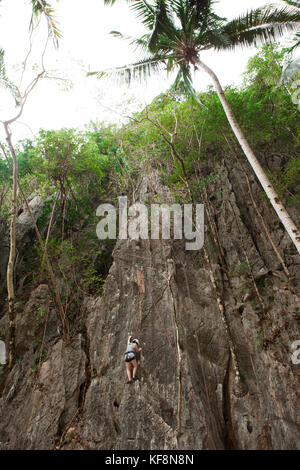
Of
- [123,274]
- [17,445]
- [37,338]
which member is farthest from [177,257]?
[17,445]

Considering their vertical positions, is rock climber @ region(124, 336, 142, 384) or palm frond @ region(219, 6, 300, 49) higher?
palm frond @ region(219, 6, 300, 49)

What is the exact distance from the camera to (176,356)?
7121 mm

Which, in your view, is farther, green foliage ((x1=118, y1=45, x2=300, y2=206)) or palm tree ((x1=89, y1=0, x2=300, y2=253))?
green foliage ((x1=118, y1=45, x2=300, y2=206))

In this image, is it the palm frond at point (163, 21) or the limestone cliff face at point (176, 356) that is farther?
the palm frond at point (163, 21)

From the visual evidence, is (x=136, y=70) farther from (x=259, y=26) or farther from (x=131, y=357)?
(x=131, y=357)

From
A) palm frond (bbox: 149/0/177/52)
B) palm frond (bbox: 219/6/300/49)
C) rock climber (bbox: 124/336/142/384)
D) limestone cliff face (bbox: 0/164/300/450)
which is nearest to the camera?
limestone cliff face (bbox: 0/164/300/450)

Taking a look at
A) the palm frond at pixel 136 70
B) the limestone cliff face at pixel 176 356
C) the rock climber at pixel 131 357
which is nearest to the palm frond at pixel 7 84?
the palm frond at pixel 136 70

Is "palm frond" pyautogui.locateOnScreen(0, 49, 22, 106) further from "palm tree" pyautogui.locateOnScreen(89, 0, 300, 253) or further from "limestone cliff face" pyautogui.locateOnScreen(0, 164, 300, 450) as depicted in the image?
"limestone cliff face" pyautogui.locateOnScreen(0, 164, 300, 450)

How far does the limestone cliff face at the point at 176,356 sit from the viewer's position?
6098mm

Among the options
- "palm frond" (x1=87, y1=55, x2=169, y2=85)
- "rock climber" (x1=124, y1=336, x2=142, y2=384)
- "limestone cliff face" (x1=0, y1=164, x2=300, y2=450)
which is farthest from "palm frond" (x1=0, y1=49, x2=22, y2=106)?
"rock climber" (x1=124, y1=336, x2=142, y2=384)

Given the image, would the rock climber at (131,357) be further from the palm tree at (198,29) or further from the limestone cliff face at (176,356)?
the palm tree at (198,29)

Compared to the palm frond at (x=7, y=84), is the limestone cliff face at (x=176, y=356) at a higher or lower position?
lower

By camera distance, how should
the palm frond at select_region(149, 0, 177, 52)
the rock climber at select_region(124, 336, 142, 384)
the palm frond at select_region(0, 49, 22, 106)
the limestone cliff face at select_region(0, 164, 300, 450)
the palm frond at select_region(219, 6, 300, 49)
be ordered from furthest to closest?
1. the palm frond at select_region(0, 49, 22, 106)
2. the palm frond at select_region(149, 0, 177, 52)
3. the palm frond at select_region(219, 6, 300, 49)
4. the rock climber at select_region(124, 336, 142, 384)
5. the limestone cliff face at select_region(0, 164, 300, 450)

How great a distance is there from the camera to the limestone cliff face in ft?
20.0
